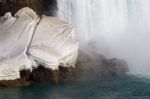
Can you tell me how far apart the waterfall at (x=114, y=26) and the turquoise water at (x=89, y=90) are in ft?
18.9

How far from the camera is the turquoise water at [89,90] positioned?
1761 inches

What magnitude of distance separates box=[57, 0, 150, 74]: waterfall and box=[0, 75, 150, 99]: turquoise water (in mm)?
5761

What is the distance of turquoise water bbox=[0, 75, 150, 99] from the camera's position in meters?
44.7

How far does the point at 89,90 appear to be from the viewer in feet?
152

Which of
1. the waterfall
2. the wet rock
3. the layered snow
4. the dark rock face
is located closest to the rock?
the layered snow

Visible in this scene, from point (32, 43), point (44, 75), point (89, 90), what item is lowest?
point (89, 90)

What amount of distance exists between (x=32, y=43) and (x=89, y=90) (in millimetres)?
5711

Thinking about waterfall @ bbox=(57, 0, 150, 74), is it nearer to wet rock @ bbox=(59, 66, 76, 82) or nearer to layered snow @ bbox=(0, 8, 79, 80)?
layered snow @ bbox=(0, 8, 79, 80)

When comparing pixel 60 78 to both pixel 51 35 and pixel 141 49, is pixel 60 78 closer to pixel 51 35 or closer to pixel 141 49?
pixel 51 35

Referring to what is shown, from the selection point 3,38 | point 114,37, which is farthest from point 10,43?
point 114,37

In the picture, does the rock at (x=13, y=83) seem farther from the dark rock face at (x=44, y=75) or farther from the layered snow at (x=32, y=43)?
the dark rock face at (x=44, y=75)

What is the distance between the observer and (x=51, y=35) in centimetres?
4997

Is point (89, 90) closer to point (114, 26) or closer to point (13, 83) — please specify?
point (13, 83)

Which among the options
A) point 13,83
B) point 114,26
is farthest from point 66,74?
point 114,26
